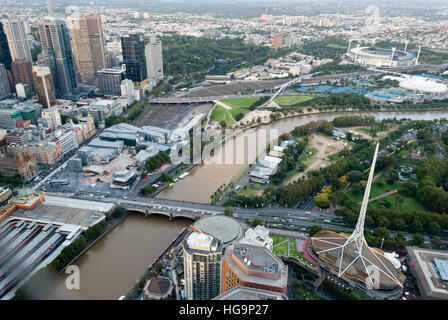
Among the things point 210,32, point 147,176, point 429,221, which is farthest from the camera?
point 210,32

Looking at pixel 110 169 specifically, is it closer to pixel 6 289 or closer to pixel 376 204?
pixel 6 289

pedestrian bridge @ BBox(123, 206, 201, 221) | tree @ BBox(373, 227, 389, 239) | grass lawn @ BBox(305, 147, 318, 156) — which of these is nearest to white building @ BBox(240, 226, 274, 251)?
pedestrian bridge @ BBox(123, 206, 201, 221)

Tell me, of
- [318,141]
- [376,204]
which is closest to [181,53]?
[318,141]

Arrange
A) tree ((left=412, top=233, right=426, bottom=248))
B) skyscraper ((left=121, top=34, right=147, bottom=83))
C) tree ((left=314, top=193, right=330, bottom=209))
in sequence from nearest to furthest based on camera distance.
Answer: tree ((left=412, top=233, right=426, bottom=248)), tree ((left=314, top=193, right=330, bottom=209)), skyscraper ((left=121, top=34, right=147, bottom=83))

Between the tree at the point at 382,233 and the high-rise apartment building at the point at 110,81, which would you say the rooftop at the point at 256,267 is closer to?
the tree at the point at 382,233

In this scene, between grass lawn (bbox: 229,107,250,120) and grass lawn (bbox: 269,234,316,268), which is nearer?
grass lawn (bbox: 269,234,316,268)

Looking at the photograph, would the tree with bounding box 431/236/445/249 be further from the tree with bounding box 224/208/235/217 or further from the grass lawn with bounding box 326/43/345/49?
the grass lawn with bounding box 326/43/345/49

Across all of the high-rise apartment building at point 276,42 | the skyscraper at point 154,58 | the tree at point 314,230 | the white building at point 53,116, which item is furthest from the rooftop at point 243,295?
the high-rise apartment building at point 276,42
